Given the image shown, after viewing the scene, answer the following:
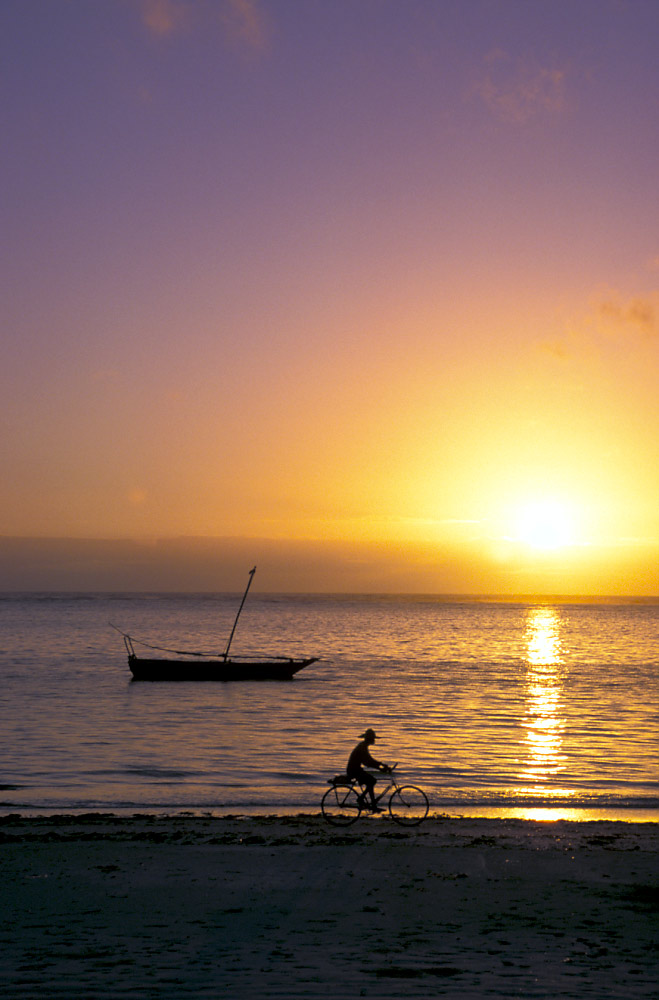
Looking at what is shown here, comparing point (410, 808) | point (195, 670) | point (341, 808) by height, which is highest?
point (341, 808)

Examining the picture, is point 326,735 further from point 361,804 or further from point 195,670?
point 195,670

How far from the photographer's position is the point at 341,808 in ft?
77.4

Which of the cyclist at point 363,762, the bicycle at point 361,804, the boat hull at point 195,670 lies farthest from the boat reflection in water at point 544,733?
the boat hull at point 195,670

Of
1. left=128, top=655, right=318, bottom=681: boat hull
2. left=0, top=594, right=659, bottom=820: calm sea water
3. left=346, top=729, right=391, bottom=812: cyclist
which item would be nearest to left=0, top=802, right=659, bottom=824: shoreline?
left=0, top=594, right=659, bottom=820: calm sea water

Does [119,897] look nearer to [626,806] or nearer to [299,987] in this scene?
[299,987]

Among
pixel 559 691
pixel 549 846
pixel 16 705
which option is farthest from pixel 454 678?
pixel 549 846

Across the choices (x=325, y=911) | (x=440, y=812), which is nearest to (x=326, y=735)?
(x=440, y=812)

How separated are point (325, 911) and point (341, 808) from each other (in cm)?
984

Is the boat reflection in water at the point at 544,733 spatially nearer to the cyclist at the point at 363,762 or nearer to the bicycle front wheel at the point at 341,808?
the bicycle front wheel at the point at 341,808

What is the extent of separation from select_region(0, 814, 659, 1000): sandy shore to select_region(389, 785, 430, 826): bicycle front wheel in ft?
1.76

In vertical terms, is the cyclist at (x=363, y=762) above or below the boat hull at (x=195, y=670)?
above

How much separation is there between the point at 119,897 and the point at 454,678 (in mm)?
66206

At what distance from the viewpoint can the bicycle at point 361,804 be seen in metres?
19.7

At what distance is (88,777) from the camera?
30.3 metres
